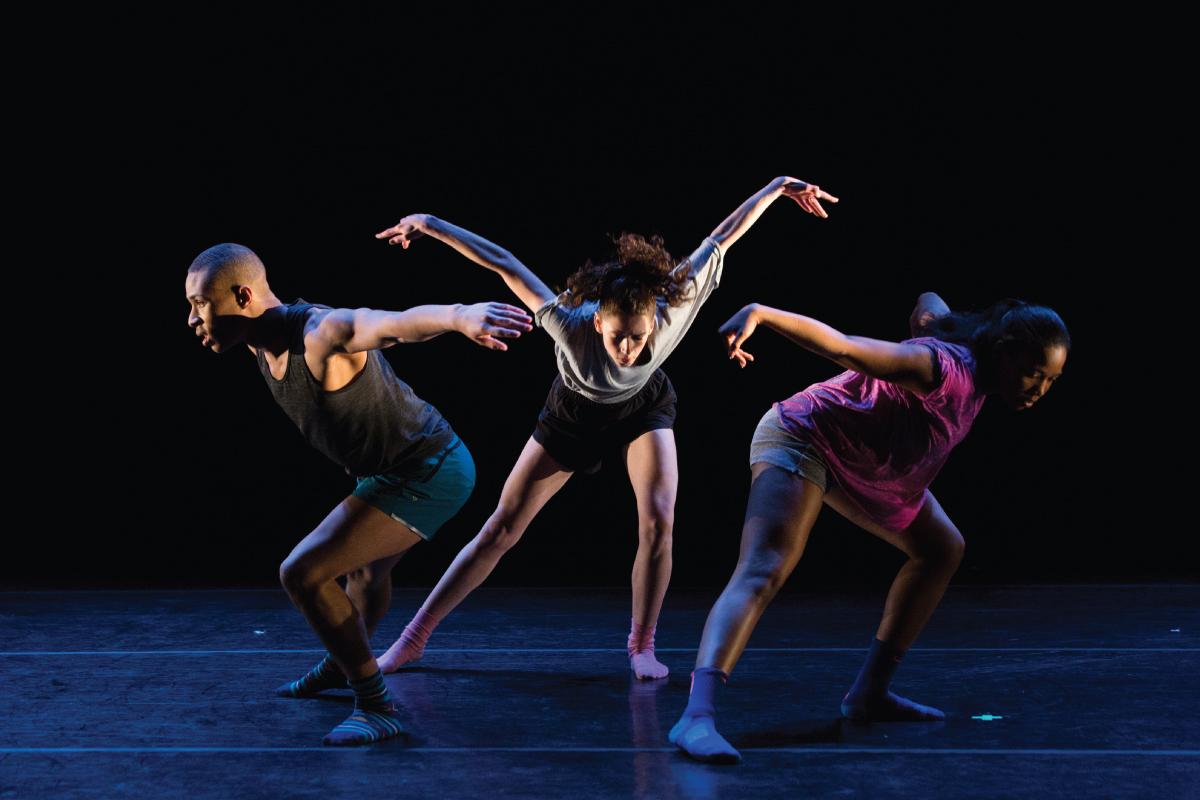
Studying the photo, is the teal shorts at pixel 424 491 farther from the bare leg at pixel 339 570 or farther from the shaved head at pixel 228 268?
the shaved head at pixel 228 268

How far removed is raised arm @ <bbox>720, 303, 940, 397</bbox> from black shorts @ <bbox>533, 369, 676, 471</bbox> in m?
0.89

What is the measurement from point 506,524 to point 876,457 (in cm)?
121

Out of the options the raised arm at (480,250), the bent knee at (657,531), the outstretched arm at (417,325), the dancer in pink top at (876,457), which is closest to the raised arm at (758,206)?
the raised arm at (480,250)

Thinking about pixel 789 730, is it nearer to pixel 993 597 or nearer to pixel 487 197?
pixel 993 597

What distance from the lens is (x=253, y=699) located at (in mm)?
2359

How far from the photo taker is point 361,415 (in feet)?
6.93

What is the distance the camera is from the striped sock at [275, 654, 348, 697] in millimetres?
2379

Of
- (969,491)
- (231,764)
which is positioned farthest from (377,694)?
(969,491)

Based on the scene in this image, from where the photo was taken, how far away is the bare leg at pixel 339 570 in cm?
199

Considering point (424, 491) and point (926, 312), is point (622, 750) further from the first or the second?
point (926, 312)

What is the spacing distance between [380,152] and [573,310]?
2767 mm

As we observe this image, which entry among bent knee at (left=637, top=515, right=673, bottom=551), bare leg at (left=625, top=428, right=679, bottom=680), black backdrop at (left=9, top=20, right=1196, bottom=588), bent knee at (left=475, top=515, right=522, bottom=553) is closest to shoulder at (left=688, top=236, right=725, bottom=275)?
bare leg at (left=625, top=428, right=679, bottom=680)

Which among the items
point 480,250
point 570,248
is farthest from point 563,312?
point 570,248

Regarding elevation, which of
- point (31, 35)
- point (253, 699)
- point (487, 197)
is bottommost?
point (253, 699)
